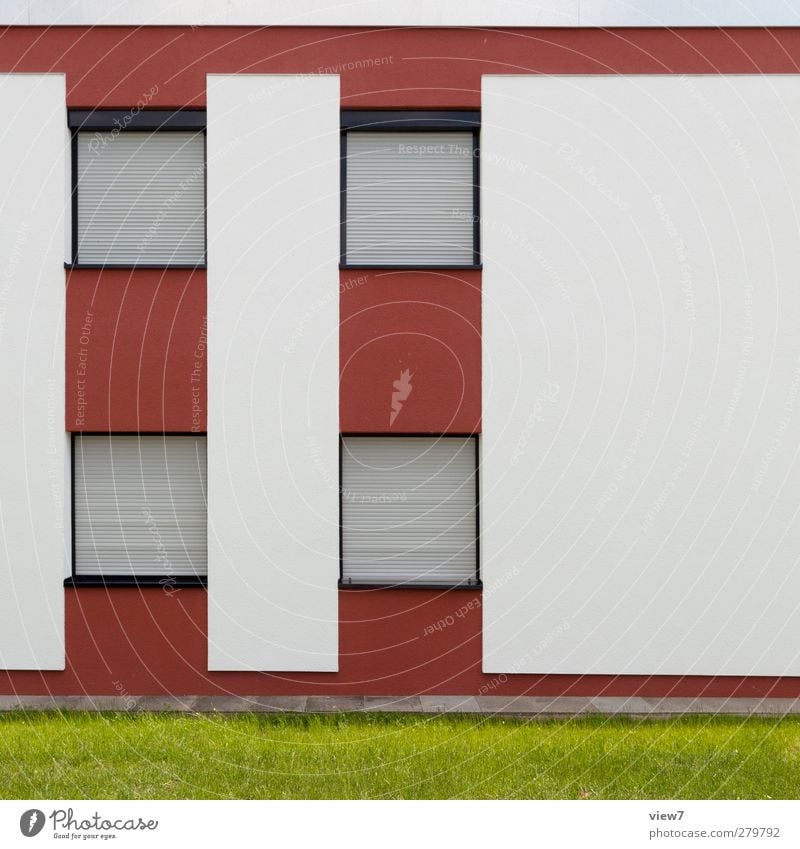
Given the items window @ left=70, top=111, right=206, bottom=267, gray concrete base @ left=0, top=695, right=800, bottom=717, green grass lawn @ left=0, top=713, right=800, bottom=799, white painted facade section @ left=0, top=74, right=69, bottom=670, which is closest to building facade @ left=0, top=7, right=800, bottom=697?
white painted facade section @ left=0, top=74, right=69, bottom=670

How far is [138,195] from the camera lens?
9.20m

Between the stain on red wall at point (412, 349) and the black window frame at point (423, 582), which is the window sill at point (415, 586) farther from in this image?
the stain on red wall at point (412, 349)

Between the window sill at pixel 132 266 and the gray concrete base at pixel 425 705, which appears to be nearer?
the gray concrete base at pixel 425 705

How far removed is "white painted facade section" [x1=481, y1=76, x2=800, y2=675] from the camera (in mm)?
8922

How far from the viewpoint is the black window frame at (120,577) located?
9.01 metres

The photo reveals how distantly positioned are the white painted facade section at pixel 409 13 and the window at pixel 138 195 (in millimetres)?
1170

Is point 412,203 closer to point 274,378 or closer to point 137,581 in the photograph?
point 274,378

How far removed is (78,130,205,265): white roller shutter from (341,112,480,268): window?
1.68 metres

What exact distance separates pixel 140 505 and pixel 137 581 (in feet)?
2.66

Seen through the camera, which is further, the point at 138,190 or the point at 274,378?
the point at 138,190

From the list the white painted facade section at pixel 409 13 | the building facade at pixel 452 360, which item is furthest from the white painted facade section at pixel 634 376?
the white painted facade section at pixel 409 13

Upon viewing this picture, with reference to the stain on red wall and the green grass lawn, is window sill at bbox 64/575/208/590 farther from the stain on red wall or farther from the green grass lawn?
the stain on red wall

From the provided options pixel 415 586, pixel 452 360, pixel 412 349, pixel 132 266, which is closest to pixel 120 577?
pixel 415 586

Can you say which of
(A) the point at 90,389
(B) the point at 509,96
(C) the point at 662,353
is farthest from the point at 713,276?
(A) the point at 90,389
